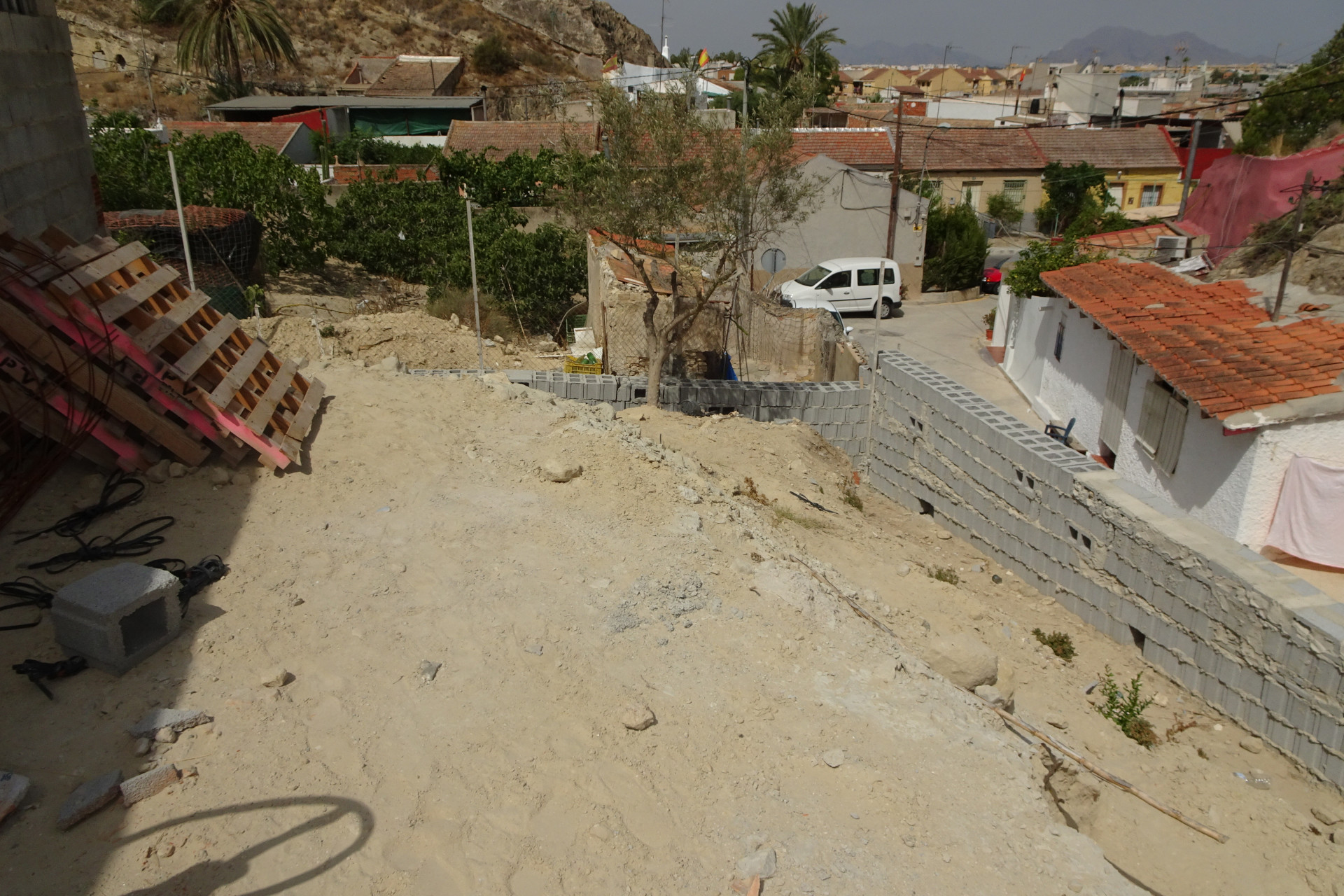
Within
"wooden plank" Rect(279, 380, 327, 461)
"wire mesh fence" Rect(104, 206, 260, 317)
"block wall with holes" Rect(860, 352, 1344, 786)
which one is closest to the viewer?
"block wall with holes" Rect(860, 352, 1344, 786)

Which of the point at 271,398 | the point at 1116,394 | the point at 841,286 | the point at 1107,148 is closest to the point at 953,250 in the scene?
the point at 841,286

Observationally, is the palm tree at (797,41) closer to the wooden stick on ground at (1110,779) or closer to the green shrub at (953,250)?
the green shrub at (953,250)

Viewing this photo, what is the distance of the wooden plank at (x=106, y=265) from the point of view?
6.57 m

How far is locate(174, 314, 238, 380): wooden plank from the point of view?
663 cm

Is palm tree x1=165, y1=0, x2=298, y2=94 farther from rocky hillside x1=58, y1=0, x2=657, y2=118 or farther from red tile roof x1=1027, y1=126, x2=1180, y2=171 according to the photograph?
red tile roof x1=1027, y1=126, x2=1180, y2=171

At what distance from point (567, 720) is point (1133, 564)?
5.52 meters

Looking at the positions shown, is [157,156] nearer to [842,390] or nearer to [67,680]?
[842,390]

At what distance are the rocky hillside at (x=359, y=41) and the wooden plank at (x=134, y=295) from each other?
125ft

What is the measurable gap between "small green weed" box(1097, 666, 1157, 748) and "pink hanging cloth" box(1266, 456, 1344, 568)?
3.75 meters

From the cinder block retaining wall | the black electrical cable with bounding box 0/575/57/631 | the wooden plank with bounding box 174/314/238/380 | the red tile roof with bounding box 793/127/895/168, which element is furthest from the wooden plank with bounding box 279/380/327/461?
the red tile roof with bounding box 793/127/895/168

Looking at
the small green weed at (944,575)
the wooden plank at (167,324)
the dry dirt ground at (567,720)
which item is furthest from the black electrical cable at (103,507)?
the small green weed at (944,575)

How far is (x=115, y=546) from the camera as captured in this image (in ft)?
18.8

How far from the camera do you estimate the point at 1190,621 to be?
7.36 m

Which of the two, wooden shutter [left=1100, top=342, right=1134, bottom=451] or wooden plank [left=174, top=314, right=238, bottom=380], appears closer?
wooden plank [left=174, top=314, right=238, bottom=380]
